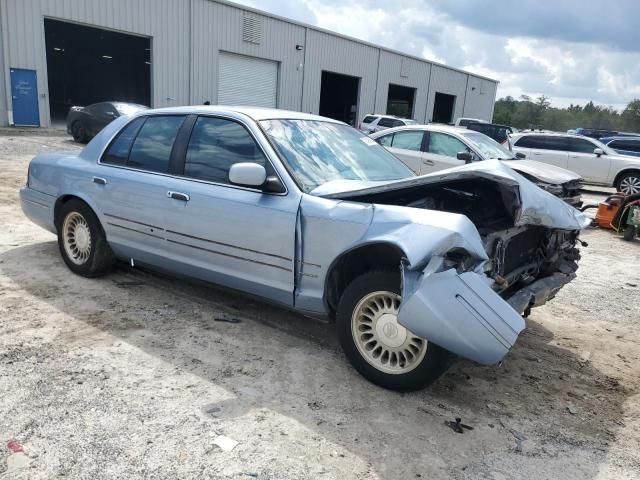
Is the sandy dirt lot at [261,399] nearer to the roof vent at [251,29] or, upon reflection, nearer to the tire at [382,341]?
the tire at [382,341]

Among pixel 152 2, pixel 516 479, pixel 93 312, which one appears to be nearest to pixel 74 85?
pixel 152 2

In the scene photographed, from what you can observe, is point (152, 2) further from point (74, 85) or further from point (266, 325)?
point (266, 325)

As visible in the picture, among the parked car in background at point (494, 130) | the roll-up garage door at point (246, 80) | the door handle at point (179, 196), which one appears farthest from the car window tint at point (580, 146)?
the roll-up garage door at point (246, 80)

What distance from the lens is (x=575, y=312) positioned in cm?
519

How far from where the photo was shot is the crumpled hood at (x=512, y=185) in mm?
3303

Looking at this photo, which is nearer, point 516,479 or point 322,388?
point 516,479

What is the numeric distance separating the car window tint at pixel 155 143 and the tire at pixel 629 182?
14.0 m

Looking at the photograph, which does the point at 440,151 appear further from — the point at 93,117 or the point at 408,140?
the point at 93,117

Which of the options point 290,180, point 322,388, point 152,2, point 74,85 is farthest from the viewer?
point 74,85

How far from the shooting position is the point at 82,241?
5070 mm

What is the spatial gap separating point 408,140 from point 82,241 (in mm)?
7534

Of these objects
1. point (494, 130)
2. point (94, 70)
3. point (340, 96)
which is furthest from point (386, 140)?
point (94, 70)

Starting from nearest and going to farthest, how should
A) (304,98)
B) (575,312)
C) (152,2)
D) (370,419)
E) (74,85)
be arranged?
1. (370,419)
2. (575,312)
3. (152,2)
4. (304,98)
5. (74,85)

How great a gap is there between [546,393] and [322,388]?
146 centimetres
